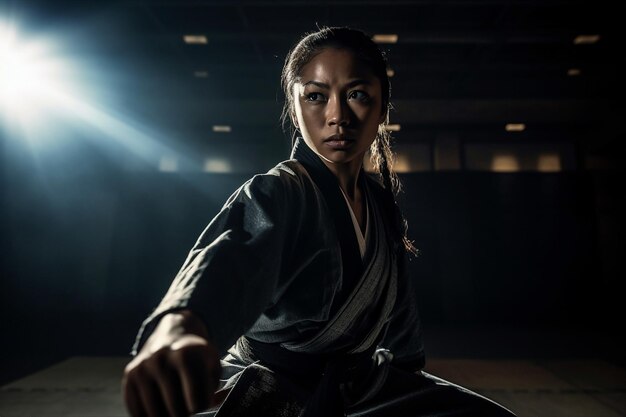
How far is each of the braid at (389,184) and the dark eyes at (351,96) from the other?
432mm

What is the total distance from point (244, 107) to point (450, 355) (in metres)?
6.42

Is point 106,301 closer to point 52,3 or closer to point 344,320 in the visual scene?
point 52,3

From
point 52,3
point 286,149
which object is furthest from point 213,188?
point 52,3

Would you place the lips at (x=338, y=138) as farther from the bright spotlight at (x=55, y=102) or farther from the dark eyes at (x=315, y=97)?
the bright spotlight at (x=55, y=102)

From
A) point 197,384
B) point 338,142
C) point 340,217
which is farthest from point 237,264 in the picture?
point 338,142

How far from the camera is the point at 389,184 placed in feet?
5.16

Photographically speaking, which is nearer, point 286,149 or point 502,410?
point 502,410

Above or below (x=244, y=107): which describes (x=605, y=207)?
below

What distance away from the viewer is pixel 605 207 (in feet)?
28.6

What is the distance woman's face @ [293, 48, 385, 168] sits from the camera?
1176 mm

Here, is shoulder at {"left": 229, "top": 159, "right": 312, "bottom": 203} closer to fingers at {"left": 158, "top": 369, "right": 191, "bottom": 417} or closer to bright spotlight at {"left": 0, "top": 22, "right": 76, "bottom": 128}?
fingers at {"left": 158, "top": 369, "right": 191, "bottom": 417}

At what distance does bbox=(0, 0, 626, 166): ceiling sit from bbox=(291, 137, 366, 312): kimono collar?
507 cm

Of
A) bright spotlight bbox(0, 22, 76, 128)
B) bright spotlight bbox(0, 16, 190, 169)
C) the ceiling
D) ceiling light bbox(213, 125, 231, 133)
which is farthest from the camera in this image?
ceiling light bbox(213, 125, 231, 133)

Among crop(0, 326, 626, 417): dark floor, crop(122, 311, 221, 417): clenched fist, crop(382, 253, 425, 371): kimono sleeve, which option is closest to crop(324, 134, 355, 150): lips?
crop(382, 253, 425, 371): kimono sleeve
